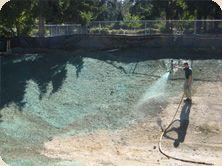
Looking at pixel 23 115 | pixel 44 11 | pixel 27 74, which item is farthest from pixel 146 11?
pixel 23 115

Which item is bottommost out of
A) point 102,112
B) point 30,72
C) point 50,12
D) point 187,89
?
point 102,112

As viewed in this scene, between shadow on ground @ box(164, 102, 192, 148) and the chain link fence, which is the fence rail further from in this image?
shadow on ground @ box(164, 102, 192, 148)

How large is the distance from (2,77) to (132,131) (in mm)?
8498

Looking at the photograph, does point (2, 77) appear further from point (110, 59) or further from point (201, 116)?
point (201, 116)

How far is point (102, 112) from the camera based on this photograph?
18469 mm

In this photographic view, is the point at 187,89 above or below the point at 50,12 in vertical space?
below

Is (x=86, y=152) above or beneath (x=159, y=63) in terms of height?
beneath

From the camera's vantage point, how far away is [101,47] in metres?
26.3

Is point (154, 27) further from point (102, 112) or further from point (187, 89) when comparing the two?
point (102, 112)

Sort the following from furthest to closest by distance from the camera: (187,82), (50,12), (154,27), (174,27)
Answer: (50,12)
(154,27)
(174,27)
(187,82)

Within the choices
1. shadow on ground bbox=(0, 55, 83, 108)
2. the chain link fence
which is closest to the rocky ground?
shadow on ground bbox=(0, 55, 83, 108)

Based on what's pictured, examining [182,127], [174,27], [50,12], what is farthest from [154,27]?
[182,127]

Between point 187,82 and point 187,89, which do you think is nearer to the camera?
point 187,82

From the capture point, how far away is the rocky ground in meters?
15.0
